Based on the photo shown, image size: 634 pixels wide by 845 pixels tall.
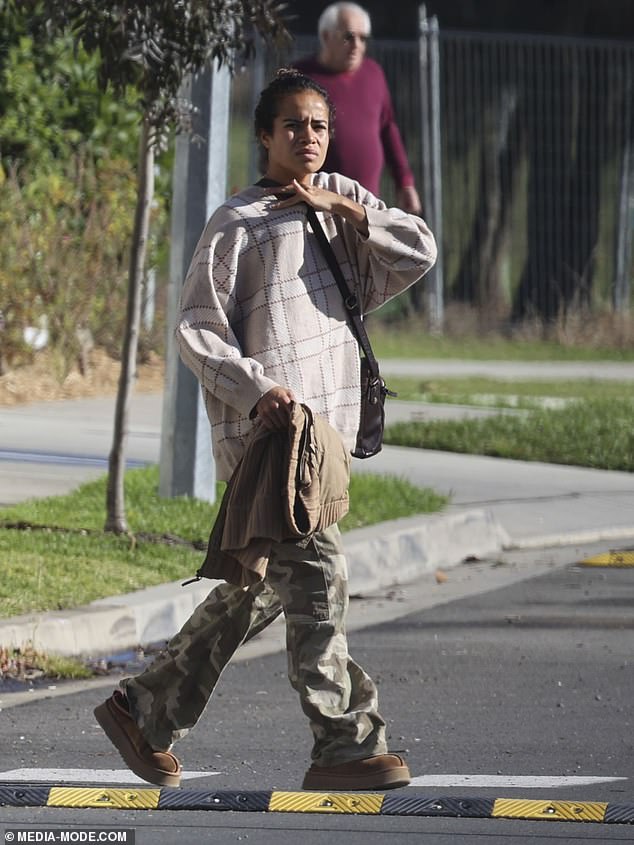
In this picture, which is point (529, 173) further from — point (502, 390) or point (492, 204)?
point (502, 390)

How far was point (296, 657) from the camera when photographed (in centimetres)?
511

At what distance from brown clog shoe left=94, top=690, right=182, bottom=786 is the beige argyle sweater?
69 centimetres

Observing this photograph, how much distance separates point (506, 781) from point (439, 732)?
0.72 metres

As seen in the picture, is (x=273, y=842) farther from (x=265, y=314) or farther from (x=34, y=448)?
(x=34, y=448)

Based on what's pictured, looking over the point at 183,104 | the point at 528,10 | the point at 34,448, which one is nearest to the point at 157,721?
the point at 183,104

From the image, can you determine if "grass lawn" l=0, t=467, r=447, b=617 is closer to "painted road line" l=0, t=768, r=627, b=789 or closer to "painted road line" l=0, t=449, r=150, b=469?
"painted road line" l=0, t=449, r=150, b=469

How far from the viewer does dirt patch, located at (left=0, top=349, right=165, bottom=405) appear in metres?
14.7

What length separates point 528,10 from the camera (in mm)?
29453

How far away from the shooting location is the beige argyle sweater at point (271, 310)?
5.07 meters

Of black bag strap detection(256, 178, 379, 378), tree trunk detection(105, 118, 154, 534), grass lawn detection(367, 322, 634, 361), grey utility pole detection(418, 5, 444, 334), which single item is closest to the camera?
black bag strap detection(256, 178, 379, 378)

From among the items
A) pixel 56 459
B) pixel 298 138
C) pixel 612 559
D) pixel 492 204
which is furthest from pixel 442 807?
pixel 492 204

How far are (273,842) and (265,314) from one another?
4.29ft

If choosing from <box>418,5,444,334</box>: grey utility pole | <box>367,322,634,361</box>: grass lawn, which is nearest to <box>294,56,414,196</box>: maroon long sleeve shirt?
<box>367,322,634,361</box>: grass lawn

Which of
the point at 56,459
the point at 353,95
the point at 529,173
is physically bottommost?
the point at 529,173
